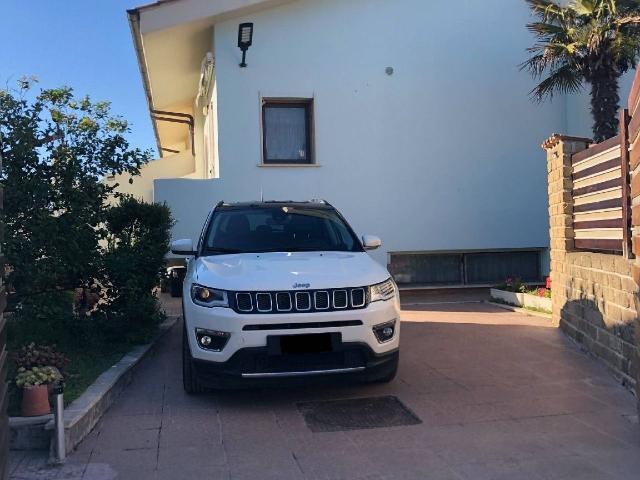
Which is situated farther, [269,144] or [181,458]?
[269,144]

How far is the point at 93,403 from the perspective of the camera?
5.01 metres

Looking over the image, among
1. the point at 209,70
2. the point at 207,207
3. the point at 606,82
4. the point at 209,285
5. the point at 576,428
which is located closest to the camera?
the point at 576,428

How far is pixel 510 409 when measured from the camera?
5.34 m

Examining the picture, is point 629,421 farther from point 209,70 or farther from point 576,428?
point 209,70

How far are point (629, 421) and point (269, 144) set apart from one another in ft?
26.9

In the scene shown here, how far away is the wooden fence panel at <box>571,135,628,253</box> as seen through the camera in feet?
21.1

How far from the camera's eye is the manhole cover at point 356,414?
196 inches

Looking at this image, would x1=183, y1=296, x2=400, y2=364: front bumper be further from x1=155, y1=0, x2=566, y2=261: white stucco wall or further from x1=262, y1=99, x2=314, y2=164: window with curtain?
x1=262, y1=99, x2=314, y2=164: window with curtain

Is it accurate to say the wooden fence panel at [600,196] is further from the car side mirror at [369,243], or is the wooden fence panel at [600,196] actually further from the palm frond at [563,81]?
the palm frond at [563,81]

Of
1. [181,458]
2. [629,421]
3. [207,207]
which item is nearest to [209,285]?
[181,458]

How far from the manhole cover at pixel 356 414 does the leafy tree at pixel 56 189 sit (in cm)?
346

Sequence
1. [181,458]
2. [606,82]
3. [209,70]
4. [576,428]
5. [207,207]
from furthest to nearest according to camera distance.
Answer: [209,70]
[207,207]
[606,82]
[576,428]
[181,458]

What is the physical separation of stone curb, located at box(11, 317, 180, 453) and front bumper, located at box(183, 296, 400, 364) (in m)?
0.87

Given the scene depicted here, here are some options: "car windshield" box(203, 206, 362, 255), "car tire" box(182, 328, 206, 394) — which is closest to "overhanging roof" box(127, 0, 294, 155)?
"car windshield" box(203, 206, 362, 255)
